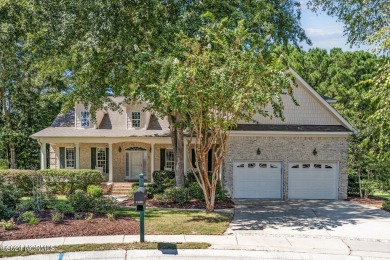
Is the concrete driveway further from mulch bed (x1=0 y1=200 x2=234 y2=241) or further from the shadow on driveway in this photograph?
mulch bed (x1=0 y1=200 x2=234 y2=241)

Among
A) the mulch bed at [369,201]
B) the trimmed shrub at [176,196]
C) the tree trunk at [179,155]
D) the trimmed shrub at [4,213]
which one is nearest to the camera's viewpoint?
the trimmed shrub at [4,213]

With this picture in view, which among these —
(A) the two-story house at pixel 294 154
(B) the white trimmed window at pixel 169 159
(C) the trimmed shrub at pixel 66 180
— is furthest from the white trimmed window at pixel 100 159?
(A) the two-story house at pixel 294 154

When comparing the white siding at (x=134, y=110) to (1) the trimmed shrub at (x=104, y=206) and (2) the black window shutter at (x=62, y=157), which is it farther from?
(1) the trimmed shrub at (x=104, y=206)

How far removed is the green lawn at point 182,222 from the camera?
11.3m

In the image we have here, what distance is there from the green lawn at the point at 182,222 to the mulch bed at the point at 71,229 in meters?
0.70

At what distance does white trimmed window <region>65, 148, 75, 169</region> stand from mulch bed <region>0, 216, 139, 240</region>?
45.8ft

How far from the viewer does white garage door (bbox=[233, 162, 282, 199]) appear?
63.9 ft

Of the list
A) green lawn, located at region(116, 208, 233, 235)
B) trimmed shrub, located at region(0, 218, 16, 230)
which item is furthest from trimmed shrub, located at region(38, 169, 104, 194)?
trimmed shrub, located at region(0, 218, 16, 230)

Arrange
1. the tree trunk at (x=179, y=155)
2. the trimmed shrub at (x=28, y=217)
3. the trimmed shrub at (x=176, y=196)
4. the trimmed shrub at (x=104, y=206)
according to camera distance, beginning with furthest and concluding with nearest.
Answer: the tree trunk at (x=179, y=155)
the trimmed shrub at (x=176, y=196)
the trimmed shrub at (x=104, y=206)
the trimmed shrub at (x=28, y=217)

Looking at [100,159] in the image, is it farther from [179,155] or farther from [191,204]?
[191,204]

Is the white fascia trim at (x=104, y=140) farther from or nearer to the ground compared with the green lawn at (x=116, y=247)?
farther from the ground

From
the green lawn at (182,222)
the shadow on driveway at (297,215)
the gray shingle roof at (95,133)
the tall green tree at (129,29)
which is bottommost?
the shadow on driveway at (297,215)

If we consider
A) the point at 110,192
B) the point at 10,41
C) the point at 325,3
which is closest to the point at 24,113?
the point at 10,41

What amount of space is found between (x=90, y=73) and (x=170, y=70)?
15.9 feet
